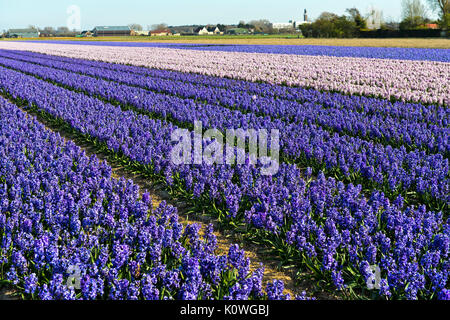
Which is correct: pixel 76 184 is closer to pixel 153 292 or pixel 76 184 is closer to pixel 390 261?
pixel 153 292

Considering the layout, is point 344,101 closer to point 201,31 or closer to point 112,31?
point 112,31

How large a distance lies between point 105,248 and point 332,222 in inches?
111

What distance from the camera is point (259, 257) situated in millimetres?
5324

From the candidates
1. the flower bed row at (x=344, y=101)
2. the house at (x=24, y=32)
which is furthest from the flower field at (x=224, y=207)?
the house at (x=24, y=32)

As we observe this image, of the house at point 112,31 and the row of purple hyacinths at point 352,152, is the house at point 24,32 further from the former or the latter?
the row of purple hyacinths at point 352,152

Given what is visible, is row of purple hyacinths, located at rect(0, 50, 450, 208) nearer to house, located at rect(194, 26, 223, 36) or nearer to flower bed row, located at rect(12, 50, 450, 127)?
flower bed row, located at rect(12, 50, 450, 127)

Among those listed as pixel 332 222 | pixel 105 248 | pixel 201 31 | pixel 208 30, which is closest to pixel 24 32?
pixel 201 31

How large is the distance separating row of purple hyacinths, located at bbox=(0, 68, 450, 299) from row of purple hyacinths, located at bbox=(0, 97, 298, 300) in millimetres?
895

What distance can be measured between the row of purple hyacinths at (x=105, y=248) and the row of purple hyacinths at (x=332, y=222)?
0.89m

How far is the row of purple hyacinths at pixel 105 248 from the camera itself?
4.00m

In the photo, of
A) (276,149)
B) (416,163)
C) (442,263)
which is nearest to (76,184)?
(276,149)

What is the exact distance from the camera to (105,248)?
4504 millimetres

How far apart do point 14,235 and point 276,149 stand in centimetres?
555

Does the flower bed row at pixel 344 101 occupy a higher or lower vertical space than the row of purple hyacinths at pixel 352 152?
higher
